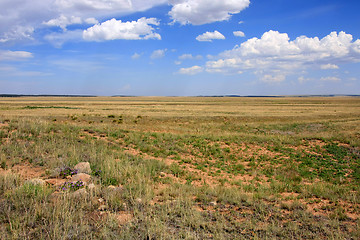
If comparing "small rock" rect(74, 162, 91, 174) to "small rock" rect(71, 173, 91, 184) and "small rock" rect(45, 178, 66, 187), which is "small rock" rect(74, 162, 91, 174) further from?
"small rock" rect(45, 178, 66, 187)

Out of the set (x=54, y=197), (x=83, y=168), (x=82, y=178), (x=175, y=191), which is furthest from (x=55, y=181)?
(x=175, y=191)

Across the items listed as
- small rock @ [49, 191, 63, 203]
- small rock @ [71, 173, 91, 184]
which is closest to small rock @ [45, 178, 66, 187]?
small rock @ [71, 173, 91, 184]

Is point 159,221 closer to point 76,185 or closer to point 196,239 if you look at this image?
point 196,239

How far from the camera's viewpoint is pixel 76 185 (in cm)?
774

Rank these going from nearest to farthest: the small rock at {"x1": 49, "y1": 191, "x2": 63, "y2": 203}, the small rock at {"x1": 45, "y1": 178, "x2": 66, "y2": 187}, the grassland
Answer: the grassland → the small rock at {"x1": 49, "y1": 191, "x2": 63, "y2": 203} → the small rock at {"x1": 45, "y1": 178, "x2": 66, "y2": 187}

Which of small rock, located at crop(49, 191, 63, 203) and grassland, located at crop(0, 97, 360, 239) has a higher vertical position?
small rock, located at crop(49, 191, 63, 203)

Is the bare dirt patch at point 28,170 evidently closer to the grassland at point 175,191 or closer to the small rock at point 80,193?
the grassland at point 175,191

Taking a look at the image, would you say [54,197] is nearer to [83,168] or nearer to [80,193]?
[80,193]

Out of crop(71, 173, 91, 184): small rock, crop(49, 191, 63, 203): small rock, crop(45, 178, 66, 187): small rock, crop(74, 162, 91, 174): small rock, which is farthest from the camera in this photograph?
crop(74, 162, 91, 174): small rock

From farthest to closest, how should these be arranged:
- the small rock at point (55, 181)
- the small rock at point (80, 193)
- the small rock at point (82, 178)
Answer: the small rock at point (82, 178) < the small rock at point (55, 181) < the small rock at point (80, 193)

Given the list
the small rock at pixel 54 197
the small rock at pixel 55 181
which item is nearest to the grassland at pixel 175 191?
the small rock at pixel 54 197

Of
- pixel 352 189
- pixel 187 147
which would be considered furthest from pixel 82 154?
pixel 352 189

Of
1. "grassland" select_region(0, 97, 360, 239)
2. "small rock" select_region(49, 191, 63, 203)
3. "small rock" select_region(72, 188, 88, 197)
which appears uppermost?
"small rock" select_region(72, 188, 88, 197)

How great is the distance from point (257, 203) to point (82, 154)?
30.1 feet
